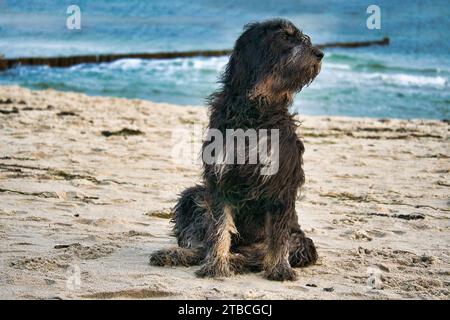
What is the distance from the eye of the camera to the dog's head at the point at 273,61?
5.14 meters

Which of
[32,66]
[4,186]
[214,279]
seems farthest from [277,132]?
[32,66]

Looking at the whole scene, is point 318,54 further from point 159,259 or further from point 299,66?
point 159,259

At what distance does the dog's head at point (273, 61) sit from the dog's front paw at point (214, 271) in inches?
48.4

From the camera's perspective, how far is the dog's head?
514 centimetres

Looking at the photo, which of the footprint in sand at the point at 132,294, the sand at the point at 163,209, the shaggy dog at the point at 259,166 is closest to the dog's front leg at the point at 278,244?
the shaggy dog at the point at 259,166

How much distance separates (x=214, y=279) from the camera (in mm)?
5281

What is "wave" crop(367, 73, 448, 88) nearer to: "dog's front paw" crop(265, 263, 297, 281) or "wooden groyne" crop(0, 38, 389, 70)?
"wooden groyne" crop(0, 38, 389, 70)

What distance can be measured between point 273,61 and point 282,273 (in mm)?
1494

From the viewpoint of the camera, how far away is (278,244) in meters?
5.38

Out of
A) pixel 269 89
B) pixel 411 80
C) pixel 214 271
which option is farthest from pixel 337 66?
pixel 214 271

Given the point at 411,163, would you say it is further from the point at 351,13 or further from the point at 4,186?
the point at 351,13

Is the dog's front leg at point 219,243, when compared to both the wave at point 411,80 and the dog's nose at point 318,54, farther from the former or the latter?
the wave at point 411,80

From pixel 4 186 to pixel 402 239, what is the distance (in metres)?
4.14

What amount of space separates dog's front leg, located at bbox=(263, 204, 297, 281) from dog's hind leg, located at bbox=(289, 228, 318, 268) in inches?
10.2
